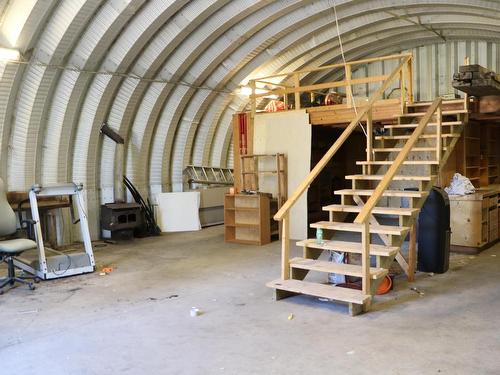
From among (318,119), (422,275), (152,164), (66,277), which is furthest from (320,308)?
(152,164)

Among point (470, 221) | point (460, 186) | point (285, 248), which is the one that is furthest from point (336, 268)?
point (460, 186)

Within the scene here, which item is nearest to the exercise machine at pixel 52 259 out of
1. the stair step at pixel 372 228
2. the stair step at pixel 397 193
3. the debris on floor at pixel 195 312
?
the debris on floor at pixel 195 312

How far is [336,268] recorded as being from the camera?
4973mm

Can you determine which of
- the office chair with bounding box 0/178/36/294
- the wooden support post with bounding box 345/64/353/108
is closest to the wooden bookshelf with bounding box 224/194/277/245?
the wooden support post with bounding box 345/64/353/108

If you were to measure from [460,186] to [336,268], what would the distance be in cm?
357

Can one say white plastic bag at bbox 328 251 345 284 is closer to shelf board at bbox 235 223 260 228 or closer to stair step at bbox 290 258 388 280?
stair step at bbox 290 258 388 280

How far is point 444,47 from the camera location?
39.7 feet

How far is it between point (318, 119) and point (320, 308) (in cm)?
461

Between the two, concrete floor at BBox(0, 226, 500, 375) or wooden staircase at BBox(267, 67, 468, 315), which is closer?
concrete floor at BBox(0, 226, 500, 375)

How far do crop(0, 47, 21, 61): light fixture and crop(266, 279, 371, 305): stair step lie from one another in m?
5.00

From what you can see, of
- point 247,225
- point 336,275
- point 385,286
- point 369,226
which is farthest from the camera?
point 247,225

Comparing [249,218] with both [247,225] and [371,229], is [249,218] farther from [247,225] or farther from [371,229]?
[371,229]

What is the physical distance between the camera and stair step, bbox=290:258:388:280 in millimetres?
A: 4734

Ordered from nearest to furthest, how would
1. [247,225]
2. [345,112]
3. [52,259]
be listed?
1. [52,259]
2. [345,112]
3. [247,225]
